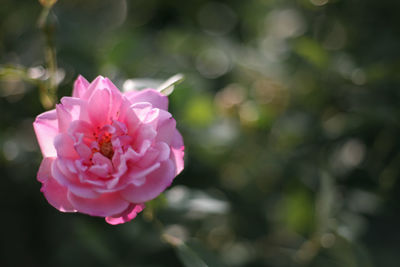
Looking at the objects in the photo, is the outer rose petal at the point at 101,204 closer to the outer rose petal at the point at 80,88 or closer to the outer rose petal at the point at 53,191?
the outer rose petal at the point at 53,191

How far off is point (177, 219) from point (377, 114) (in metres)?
0.72

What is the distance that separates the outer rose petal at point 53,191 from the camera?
2.68 ft

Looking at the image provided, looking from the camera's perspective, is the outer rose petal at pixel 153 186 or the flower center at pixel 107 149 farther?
the flower center at pixel 107 149

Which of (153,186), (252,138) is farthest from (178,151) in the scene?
(252,138)

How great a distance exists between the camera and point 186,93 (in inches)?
56.6

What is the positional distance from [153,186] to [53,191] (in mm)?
192

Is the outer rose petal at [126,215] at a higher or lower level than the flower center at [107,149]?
lower

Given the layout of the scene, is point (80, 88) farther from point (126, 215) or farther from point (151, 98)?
point (126, 215)

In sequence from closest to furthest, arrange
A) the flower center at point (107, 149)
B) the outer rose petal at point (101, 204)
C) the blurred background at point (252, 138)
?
the outer rose petal at point (101, 204)
the flower center at point (107, 149)
the blurred background at point (252, 138)

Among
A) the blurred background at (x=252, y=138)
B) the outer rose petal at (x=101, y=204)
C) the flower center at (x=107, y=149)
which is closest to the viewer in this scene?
the outer rose petal at (x=101, y=204)

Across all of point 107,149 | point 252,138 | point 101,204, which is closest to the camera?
point 101,204

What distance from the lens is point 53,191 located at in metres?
0.82

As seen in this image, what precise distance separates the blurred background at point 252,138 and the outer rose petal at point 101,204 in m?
0.49

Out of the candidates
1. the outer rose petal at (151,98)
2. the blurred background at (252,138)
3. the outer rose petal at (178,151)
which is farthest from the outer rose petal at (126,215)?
the blurred background at (252,138)
